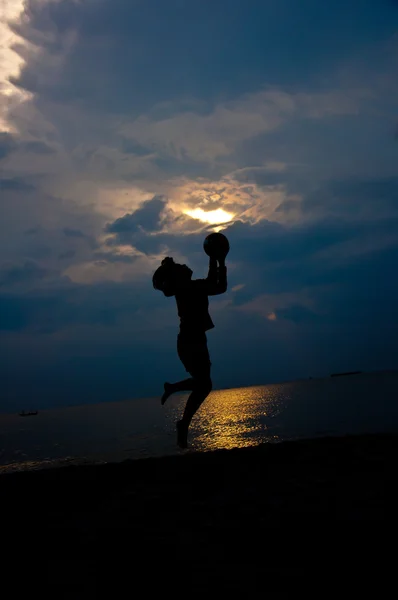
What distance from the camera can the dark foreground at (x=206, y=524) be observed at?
2615 mm

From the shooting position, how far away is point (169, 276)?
8.23 metres

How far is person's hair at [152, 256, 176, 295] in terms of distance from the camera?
26.9 ft

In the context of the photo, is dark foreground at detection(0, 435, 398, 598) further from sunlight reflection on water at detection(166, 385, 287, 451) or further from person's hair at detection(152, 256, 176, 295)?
sunlight reflection on water at detection(166, 385, 287, 451)

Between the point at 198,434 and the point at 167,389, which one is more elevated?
the point at 167,389

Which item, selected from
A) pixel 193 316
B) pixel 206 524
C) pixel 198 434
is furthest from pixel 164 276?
pixel 198 434

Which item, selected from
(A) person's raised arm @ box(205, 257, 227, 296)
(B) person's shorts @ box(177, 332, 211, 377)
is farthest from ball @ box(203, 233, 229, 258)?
(B) person's shorts @ box(177, 332, 211, 377)

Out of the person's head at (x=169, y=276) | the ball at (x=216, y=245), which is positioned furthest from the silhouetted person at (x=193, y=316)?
the ball at (x=216, y=245)

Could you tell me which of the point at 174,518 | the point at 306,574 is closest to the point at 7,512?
the point at 174,518

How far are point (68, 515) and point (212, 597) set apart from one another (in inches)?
92.5

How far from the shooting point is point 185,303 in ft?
26.8

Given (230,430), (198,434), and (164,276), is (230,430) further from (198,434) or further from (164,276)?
(164,276)

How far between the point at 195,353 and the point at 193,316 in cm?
67

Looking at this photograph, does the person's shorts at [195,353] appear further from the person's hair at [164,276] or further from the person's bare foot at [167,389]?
the person's hair at [164,276]

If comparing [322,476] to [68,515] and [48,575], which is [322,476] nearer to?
[68,515]
